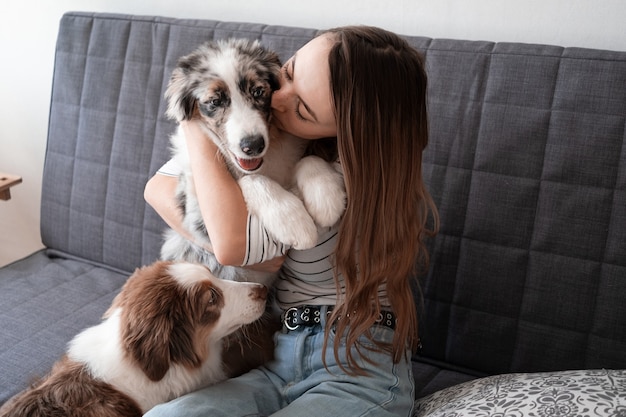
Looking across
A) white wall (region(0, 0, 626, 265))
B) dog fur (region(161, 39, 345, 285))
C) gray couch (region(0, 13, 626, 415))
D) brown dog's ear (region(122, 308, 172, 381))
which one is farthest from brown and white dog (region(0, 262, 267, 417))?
white wall (region(0, 0, 626, 265))

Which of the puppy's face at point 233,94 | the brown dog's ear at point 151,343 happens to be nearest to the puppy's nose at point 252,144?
the puppy's face at point 233,94

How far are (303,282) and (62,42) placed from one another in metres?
1.39

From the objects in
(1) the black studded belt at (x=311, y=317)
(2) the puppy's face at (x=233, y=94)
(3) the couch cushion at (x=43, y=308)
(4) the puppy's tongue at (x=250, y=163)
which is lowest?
(3) the couch cushion at (x=43, y=308)

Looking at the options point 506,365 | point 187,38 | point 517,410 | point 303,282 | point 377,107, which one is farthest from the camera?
point 187,38

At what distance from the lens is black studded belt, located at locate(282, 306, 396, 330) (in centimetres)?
163

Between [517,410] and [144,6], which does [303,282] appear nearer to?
[517,410]

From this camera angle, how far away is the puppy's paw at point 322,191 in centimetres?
152

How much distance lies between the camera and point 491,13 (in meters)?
1.94

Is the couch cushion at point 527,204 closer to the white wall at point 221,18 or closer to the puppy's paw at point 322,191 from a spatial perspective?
the white wall at point 221,18

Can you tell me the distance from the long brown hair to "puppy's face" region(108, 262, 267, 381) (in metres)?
0.23

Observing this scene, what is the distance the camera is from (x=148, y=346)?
1.48 metres

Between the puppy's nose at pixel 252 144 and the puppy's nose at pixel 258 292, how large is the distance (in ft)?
1.07

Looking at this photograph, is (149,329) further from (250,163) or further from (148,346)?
(250,163)

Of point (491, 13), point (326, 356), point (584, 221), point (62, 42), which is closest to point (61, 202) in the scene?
point (62, 42)
